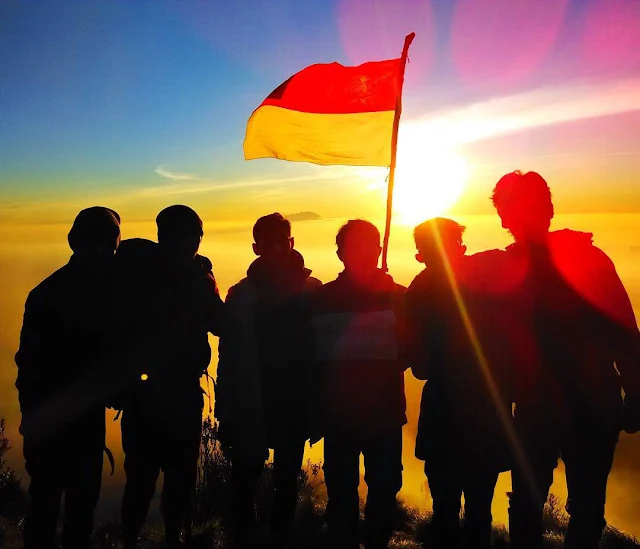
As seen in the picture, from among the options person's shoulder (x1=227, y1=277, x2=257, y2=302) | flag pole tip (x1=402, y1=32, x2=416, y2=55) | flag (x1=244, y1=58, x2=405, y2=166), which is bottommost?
person's shoulder (x1=227, y1=277, x2=257, y2=302)

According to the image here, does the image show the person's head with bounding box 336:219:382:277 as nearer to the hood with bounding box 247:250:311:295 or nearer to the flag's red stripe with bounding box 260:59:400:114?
the hood with bounding box 247:250:311:295

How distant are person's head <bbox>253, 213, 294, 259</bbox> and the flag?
258 cm

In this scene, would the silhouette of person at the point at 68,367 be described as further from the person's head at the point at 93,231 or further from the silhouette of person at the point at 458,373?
the silhouette of person at the point at 458,373

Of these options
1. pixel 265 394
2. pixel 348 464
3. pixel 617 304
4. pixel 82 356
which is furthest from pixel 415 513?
pixel 82 356

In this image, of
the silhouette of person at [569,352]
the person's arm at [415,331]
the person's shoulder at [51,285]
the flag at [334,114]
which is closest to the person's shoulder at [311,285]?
the person's arm at [415,331]

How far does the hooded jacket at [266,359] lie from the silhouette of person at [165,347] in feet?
0.73

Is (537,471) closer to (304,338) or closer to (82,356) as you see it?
(304,338)

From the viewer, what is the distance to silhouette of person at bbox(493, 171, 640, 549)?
2.74 meters

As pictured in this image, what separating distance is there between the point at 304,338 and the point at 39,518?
186 centimetres

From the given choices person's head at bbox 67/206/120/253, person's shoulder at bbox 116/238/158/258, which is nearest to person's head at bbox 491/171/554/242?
person's shoulder at bbox 116/238/158/258

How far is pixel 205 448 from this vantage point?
5766 millimetres

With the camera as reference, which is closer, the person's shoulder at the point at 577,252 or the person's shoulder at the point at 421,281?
the person's shoulder at the point at 577,252

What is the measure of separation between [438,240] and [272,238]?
1037 mm

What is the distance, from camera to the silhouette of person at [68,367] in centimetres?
282
